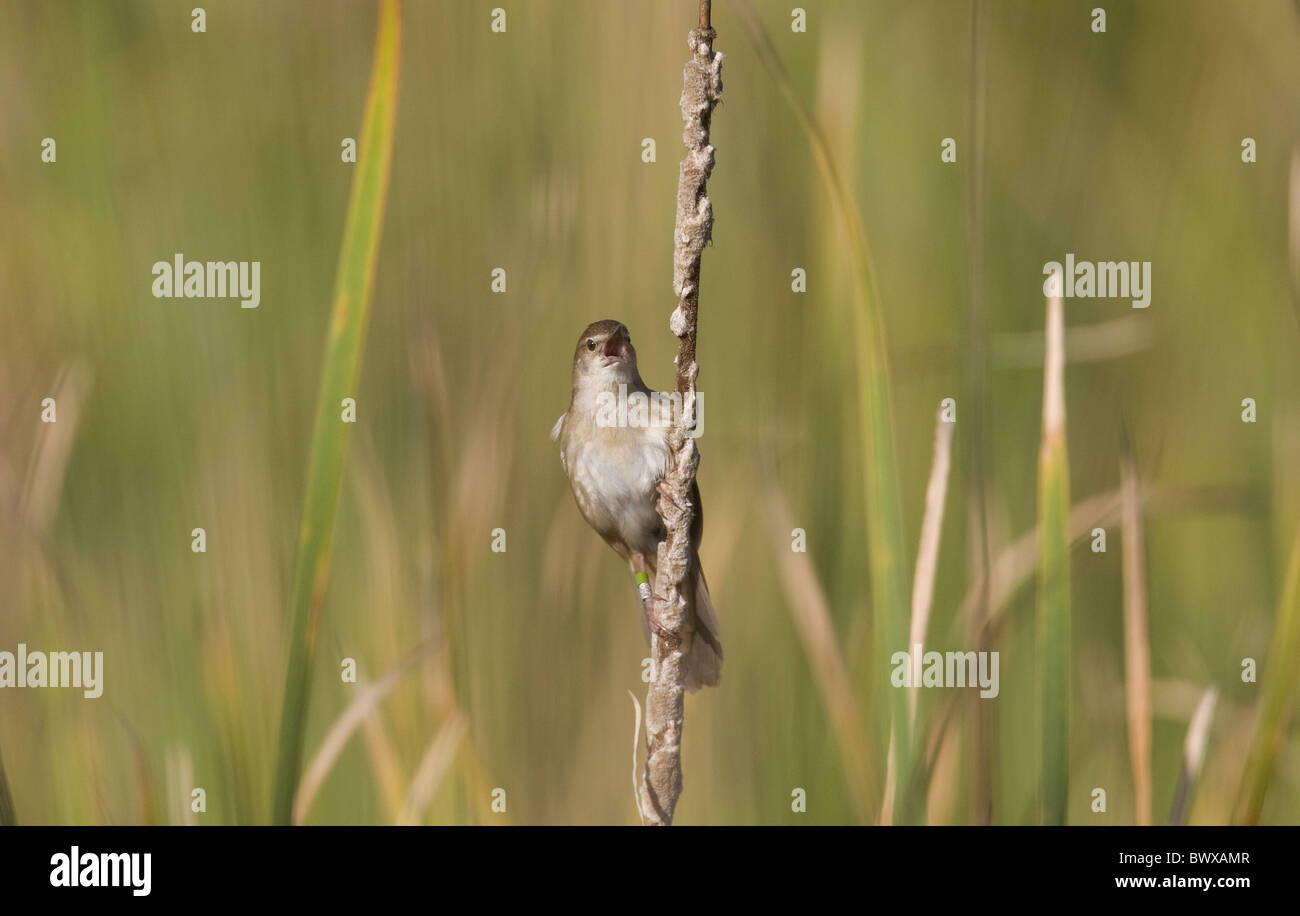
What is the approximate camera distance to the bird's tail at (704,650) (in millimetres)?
2338

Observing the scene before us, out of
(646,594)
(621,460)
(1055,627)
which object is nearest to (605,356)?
(621,460)

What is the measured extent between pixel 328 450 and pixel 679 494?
49 centimetres

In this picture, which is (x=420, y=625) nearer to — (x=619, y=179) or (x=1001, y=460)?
(x=619, y=179)

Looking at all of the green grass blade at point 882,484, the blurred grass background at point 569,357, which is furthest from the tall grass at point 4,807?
the green grass blade at point 882,484

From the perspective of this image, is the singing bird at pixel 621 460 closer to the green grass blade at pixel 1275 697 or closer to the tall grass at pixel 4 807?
the green grass blade at pixel 1275 697

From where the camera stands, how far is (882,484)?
1569 millimetres

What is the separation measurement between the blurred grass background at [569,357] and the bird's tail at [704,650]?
16cm

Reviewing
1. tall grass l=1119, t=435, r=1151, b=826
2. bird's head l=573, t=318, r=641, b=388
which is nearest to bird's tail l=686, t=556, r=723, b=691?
bird's head l=573, t=318, r=641, b=388

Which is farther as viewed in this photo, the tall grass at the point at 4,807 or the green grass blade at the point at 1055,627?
the tall grass at the point at 4,807

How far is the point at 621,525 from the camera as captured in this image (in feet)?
8.26

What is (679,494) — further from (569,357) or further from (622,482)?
(569,357)

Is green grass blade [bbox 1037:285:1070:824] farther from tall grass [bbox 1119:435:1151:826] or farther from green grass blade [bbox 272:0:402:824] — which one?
green grass blade [bbox 272:0:402:824]

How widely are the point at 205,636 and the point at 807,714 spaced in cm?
124

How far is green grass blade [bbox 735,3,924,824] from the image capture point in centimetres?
157
